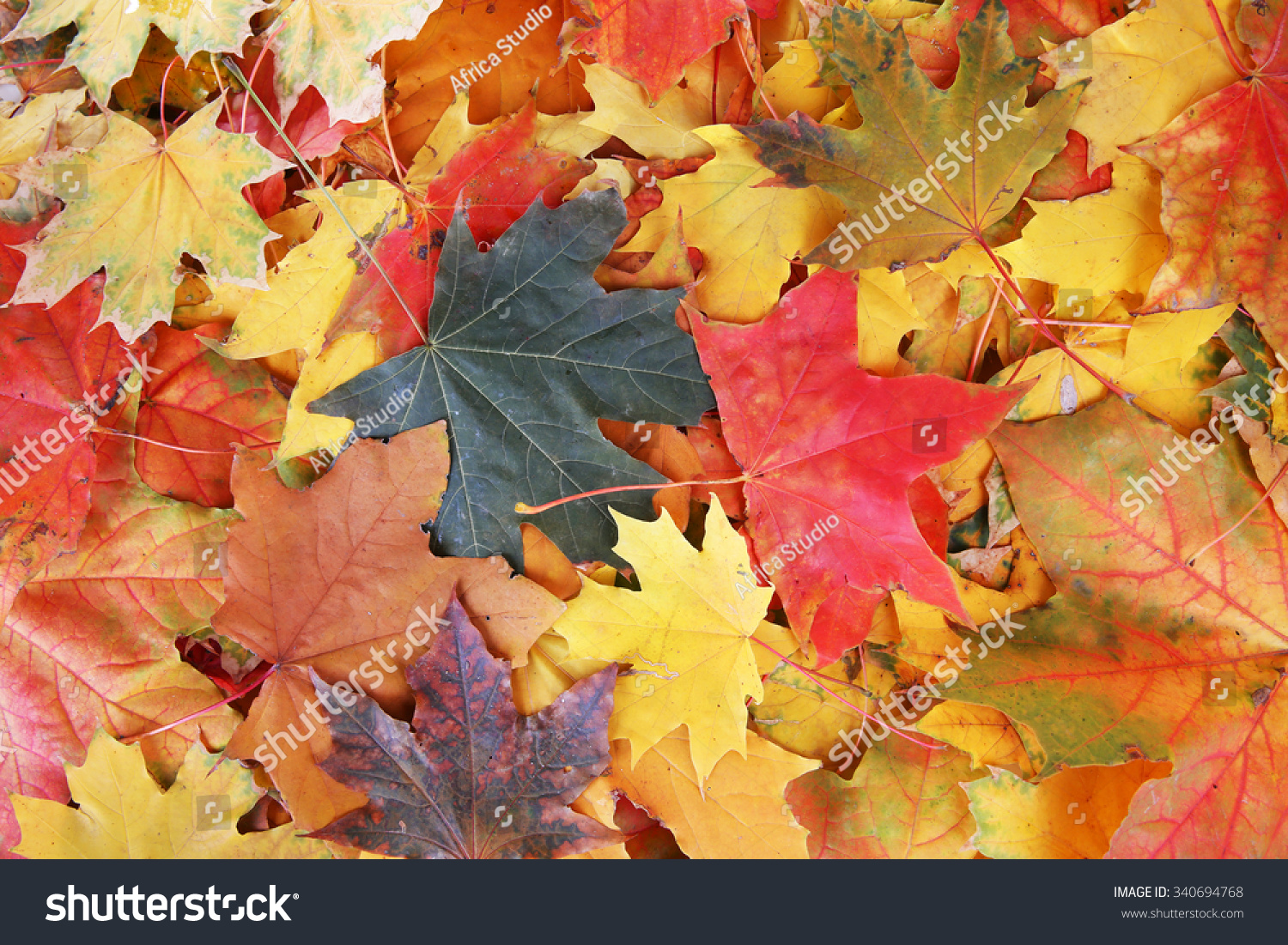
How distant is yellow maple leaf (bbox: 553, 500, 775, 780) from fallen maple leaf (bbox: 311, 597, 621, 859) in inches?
2.4

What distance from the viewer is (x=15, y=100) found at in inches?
44.2

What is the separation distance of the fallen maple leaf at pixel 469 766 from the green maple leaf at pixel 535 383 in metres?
0.22

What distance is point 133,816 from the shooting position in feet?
3.66

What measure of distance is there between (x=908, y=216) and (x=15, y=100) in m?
1.40

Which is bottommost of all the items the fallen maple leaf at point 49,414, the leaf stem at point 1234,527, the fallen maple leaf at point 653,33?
the leaf stem at point 1234,527

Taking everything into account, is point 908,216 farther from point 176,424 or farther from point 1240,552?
point 176,424

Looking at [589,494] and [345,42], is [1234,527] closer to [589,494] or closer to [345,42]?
[589,494]

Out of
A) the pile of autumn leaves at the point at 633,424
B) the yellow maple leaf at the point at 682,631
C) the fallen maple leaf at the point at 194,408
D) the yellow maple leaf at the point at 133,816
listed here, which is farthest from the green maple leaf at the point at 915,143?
the yellow maple leaf at the point at 133,816

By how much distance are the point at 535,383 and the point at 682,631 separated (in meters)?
0.44

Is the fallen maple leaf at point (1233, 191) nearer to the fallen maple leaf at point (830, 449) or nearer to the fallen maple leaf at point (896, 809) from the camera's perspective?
the fallen maple leaf at point (830, 449)

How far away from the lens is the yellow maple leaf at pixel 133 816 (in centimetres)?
111

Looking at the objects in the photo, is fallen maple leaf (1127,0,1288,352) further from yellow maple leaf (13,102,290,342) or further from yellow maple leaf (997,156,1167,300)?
yellow maple leaf (13,102,290,342)

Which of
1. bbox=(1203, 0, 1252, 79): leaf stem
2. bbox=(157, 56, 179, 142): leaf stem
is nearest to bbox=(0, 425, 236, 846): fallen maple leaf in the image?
bbox=(157, 56, 179, 142): leaf stem

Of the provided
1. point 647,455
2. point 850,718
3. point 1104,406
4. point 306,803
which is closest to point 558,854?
point 306,803
